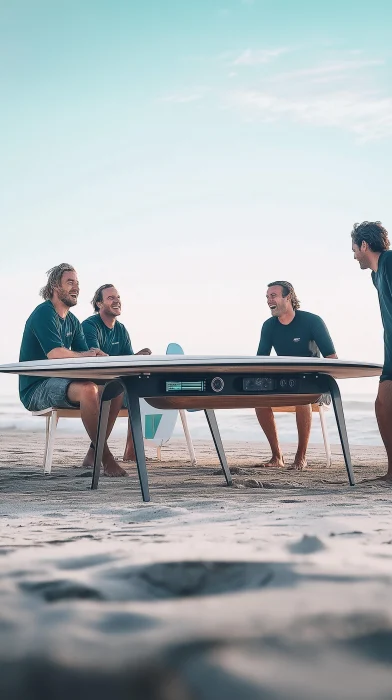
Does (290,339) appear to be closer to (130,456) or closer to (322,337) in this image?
(322,337)

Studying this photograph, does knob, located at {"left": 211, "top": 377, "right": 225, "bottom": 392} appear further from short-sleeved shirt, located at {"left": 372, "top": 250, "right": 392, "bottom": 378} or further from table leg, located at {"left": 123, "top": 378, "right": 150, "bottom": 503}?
short-sleeved shirt, located at {"left": 372, "top": 250, "right": 392, "bottom": 378}

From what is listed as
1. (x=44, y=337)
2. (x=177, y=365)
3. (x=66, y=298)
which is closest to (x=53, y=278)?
(x=66, y=298)

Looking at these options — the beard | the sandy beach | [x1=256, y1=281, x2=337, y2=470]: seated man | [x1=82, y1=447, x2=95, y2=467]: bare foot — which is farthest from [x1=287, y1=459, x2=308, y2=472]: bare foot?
the sandy beach

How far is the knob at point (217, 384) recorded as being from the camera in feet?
11.7

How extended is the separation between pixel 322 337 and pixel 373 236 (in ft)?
4.54

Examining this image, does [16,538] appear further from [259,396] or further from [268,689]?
[259,396]

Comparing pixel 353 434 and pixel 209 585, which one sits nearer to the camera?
pixel 209 585

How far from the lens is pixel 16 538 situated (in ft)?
6.85

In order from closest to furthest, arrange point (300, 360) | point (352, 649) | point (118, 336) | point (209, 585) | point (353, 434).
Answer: point (352, 649), point (209, 585), point (300, 360), point (118, 336), point (353, 434)

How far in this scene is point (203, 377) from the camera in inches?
139

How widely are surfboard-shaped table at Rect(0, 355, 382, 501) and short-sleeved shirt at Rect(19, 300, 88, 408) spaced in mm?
1258

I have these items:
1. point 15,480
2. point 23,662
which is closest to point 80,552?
point 23,662

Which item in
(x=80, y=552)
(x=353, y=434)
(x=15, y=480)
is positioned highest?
(x=80, y=552)

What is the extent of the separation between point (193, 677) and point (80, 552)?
808mm
